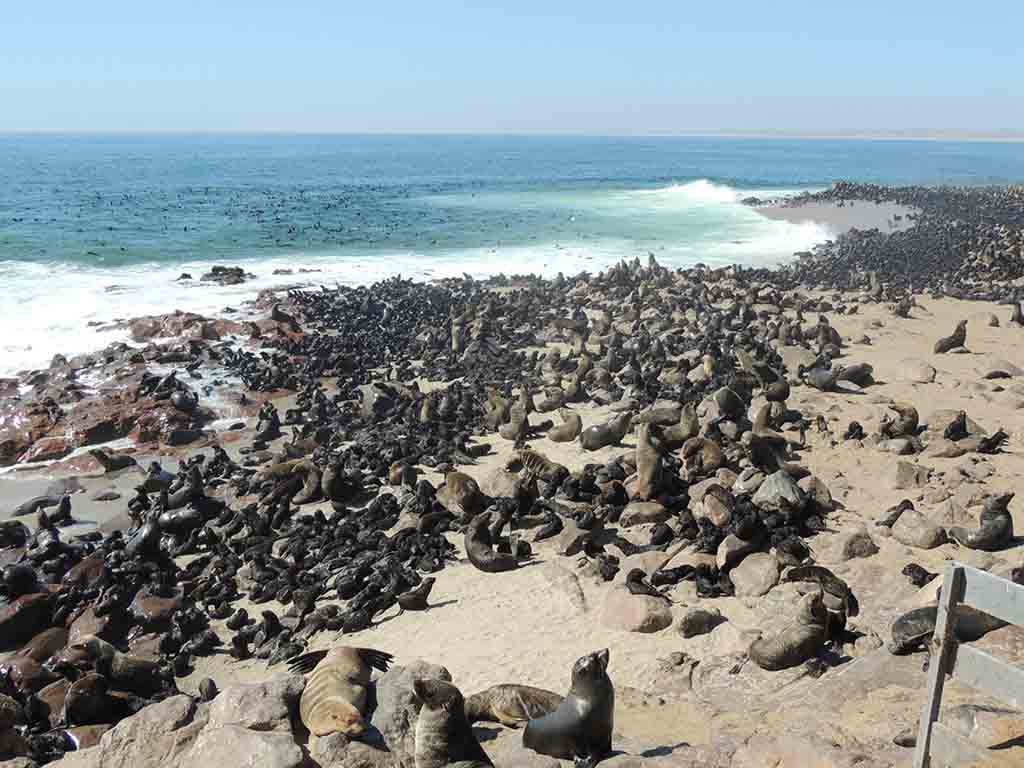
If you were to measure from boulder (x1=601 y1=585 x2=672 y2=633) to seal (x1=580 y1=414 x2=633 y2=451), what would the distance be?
15.7ft

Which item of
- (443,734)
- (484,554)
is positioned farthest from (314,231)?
(443,734)

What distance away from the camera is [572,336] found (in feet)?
63.9

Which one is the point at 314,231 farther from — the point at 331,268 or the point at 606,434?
the point at 606,434

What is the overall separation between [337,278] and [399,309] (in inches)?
303

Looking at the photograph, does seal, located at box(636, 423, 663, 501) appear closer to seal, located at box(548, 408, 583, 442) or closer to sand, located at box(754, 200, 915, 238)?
seal, located at box(548, 408, 583, 442)

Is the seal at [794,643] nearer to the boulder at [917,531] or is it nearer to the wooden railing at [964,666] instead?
the wooden railing at [964,666]

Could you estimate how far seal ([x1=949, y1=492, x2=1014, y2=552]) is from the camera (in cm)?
805

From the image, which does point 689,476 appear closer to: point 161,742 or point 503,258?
point 161,742

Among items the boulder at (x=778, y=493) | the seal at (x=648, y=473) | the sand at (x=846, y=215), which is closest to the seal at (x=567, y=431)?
the seal at (x=648, y=473)

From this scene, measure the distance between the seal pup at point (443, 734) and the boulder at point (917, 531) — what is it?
560 cm

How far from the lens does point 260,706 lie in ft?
18.0

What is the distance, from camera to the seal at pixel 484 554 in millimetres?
9062

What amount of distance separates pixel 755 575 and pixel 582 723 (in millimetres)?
3432

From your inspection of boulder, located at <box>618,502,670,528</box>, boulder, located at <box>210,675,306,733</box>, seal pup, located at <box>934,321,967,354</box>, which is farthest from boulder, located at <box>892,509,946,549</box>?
seal pup, located at <box>934,321,967,354</box>
